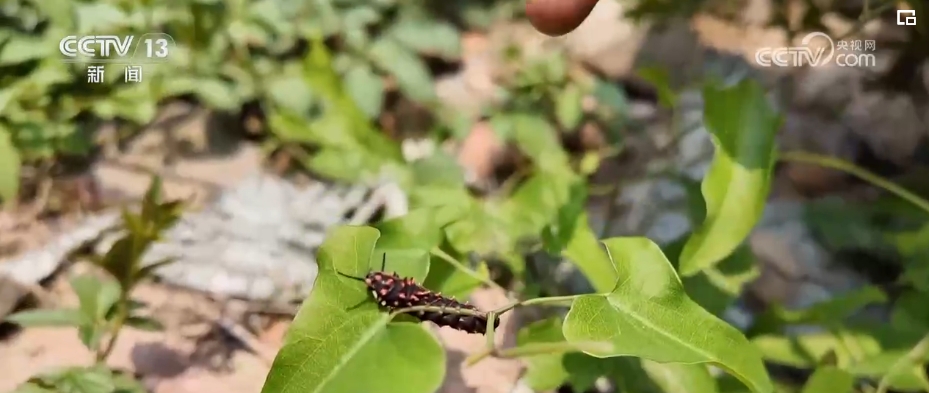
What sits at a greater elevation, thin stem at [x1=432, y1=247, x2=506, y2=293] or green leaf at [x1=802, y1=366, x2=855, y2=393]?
thin stem at [x1=432, y1=247, x2=506, y2=293]

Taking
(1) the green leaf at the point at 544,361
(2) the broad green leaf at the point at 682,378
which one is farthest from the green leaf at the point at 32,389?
(2) the broad green leaf at the point at 682,378

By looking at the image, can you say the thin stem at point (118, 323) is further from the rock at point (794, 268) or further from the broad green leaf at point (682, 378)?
the rock at point (794, 268)

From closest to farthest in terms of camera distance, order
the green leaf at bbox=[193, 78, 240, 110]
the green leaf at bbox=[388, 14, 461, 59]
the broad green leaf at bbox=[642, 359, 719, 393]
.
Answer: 1. the broad green leaf at bbox=[642, 359, 719, 393]
2. the green leaf at bbox=[193, 78, 240, 110]
3. the green leaf at bbox=[388, 14, 461, 59]

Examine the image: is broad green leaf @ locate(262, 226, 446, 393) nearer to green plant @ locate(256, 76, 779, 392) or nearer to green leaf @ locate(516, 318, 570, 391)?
green plant @ locate(256, 76, 779, 392)

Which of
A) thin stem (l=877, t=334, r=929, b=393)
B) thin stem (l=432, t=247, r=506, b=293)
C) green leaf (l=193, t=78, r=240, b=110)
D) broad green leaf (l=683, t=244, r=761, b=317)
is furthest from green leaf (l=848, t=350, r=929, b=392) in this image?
green leaf (l=193, t=78, r=240, b=110)

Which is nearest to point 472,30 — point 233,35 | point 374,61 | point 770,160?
point 374,61

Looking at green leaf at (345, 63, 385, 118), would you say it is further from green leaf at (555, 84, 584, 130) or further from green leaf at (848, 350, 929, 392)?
green leaf at (848, 350, 929, 392)

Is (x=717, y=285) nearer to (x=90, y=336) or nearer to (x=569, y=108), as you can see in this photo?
(x=569, y=108)

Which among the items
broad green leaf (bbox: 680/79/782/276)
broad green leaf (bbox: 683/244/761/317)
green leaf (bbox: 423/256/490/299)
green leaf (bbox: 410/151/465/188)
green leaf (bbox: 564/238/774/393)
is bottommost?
broad green leaf (bbox: 683/244/761/317)

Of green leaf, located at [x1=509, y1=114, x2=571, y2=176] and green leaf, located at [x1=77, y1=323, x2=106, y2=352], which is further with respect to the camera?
green leaf, located at [x1=509, y1=114, x2=571, y2=176]

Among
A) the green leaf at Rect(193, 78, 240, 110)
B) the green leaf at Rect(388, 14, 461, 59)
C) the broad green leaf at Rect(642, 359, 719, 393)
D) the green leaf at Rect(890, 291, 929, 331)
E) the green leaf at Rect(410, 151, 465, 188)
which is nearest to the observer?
the broad green leaf at Rect(642, 359, 719, 393)
